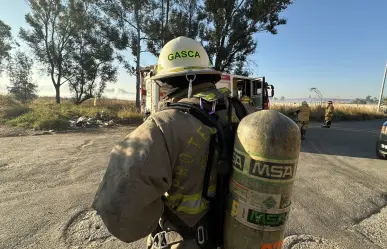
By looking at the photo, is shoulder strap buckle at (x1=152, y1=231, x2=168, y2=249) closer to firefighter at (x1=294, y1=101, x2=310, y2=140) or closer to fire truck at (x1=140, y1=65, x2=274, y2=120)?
fire truck at (x1=140, y1=65, x2=274, y2=120)

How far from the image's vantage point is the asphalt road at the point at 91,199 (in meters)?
2.85

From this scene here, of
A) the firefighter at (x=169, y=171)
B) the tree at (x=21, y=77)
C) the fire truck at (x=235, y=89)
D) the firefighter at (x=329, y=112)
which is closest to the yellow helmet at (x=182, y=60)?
the firefighter at (x=169, y=171)

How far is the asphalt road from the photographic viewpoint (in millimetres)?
2848

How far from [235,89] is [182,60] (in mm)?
9992

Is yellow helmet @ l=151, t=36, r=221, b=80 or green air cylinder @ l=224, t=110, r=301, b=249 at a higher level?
yellow helmet @ l=151, t=36, r=221, b=80

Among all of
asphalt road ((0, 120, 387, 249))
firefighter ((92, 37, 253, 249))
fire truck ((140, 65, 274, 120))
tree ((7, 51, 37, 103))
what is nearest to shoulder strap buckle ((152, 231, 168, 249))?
firefighter ((92, 37, 253, 249))

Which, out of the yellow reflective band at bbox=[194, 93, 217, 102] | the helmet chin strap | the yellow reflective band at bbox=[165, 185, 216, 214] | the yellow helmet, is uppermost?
the yellow helmet

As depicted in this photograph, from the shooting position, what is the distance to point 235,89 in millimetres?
11266

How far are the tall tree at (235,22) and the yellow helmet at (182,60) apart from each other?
15385mm

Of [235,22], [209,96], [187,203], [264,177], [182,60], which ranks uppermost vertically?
[235,22]

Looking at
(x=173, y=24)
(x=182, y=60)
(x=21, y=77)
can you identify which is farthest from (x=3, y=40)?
(x=182, y=60)

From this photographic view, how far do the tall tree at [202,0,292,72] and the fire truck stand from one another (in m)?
5.63

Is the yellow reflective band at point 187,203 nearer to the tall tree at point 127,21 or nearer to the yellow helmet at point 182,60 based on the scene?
the yellow helmet at point 182,60

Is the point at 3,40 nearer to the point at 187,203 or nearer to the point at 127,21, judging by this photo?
the point at 127,21
